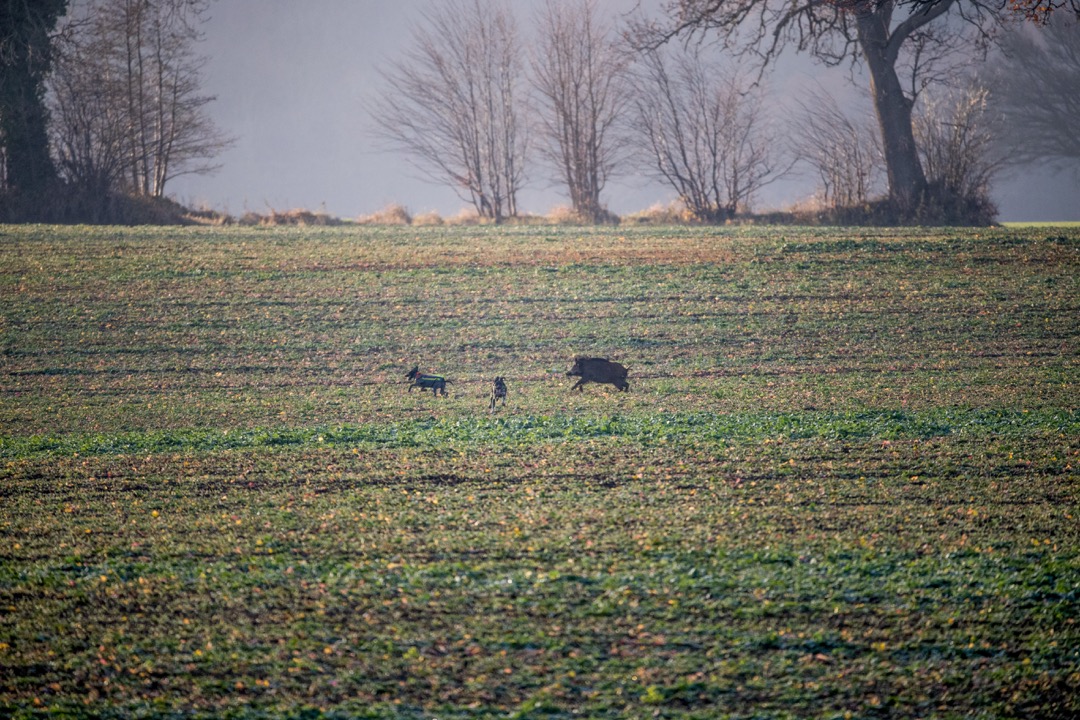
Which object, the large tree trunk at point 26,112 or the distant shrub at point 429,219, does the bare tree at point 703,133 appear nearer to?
the distant shrub at point 429,219

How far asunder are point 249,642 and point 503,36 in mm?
39179

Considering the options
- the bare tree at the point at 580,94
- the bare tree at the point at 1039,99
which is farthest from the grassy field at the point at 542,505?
the bare tree at the point at 1039,99

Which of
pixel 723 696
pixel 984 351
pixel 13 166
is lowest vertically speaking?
pixel 723 696

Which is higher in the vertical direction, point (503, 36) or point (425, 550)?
point (503, 36)

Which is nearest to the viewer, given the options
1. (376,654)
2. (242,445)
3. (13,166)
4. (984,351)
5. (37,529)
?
(376,654)

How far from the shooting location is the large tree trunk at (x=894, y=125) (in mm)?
31531

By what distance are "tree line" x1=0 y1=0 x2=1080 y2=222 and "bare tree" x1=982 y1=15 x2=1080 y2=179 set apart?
509 cm


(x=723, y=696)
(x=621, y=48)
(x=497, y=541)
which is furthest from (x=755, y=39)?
(x=723, y=696)

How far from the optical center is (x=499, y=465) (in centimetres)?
1026

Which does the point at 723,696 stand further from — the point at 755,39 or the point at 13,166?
the point at 13,166

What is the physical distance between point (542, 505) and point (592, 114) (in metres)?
33.3

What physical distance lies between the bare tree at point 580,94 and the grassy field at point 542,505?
20.4m

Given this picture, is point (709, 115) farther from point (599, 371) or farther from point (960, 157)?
point (599, 371)

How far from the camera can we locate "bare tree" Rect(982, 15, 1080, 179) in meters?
51.6
